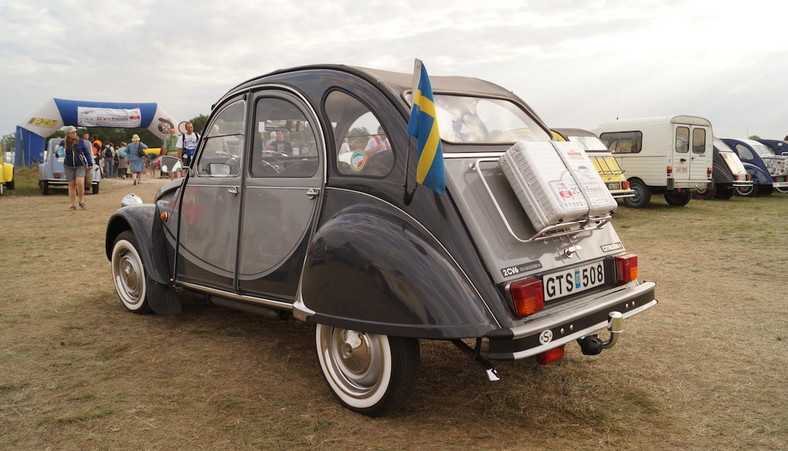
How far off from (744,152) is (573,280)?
18.9 metres

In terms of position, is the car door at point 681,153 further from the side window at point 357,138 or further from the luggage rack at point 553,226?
the side window at point 357,138

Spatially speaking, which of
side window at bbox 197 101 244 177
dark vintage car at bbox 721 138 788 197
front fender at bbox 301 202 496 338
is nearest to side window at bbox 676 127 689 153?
dark vintage car at bbox 721 138 788 197

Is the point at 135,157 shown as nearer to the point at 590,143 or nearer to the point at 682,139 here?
the point at 590,143

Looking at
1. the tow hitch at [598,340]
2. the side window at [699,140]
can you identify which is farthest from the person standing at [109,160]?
the tow hitch at [598,340]

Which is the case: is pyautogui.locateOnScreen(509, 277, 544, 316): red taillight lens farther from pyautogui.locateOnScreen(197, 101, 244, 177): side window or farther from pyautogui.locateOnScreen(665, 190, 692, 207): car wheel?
pyautogui.locateOnScreen(665, 190, 692, 207): car wheel

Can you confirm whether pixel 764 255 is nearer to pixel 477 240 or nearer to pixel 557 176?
pixel 557 176

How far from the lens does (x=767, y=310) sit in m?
5.28

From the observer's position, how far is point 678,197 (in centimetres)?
1565

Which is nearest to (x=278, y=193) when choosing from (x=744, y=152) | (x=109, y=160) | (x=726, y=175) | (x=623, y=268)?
(x=623, y=268)

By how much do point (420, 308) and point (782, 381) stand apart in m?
2.51

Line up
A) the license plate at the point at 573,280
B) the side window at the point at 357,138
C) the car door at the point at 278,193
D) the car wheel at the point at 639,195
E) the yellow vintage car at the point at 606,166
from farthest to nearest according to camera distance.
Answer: the car wheel at the point at 639,195 → the yellow vintage car at the point at 606,166 → the car door at the point at 278,193 → the side window at the point at 357,138 → the license plate at the point at 573,280

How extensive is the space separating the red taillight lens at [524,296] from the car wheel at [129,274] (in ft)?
11.0

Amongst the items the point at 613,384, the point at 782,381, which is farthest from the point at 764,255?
the point at 613,384

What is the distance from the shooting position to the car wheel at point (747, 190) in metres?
18.5
